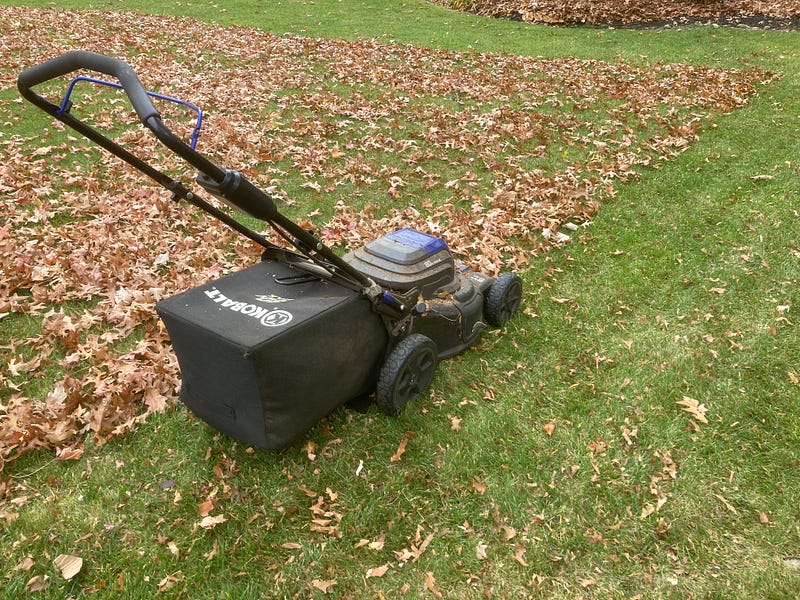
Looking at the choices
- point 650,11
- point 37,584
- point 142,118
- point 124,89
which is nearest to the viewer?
point 142,118


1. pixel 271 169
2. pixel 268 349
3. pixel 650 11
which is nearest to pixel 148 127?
pixel 268 349

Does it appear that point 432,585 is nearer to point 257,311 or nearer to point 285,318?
point 285,318

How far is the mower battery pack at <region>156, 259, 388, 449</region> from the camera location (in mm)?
2844

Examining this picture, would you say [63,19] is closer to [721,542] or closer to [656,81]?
[656,81]

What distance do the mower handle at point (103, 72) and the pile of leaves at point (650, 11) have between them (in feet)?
59.8

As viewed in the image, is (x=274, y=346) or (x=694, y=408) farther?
(x=694, y=408)

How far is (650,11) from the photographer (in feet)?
56.4

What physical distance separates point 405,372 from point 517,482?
94cm

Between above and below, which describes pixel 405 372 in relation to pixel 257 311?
below

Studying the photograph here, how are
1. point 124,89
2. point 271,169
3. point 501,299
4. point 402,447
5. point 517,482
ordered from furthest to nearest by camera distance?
point 271,169, point 501,299, point 402,447, point 517,482, point 124,89

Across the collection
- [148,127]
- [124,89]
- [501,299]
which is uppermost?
[124,89]

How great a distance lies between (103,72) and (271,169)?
5.43 m

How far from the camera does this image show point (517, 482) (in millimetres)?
3350

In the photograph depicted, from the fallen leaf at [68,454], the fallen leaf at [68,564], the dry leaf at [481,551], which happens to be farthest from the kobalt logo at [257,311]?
the dry leaf at [481,551]
